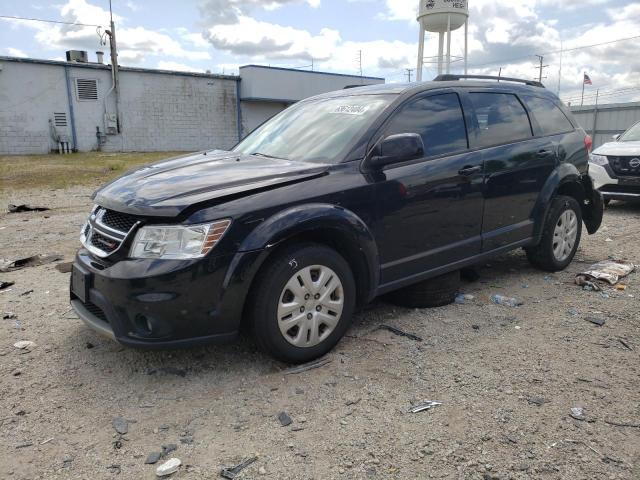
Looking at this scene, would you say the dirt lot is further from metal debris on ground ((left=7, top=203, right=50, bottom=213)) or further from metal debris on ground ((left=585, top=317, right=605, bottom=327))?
metal debris on ground ((left=7, top=203, right=50, bottom=213))

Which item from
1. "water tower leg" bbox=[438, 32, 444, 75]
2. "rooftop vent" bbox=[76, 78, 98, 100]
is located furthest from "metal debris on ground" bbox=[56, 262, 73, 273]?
"water tower leg" bbox=[438, 32, 444, 75]

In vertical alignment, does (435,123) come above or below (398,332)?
above

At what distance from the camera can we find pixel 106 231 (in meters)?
3.33

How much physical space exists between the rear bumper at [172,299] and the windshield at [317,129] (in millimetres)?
1161

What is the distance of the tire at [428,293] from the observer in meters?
4.43

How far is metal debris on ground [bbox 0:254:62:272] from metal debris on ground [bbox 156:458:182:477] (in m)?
4.13

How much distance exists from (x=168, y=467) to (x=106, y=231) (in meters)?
1.52

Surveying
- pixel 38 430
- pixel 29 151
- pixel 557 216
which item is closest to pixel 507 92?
pixel 557 216

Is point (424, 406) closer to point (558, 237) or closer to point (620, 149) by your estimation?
point (558, 237)

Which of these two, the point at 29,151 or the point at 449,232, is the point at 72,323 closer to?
the point at 449,232

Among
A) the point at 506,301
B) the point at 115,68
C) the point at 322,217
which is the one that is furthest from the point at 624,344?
the point at 115,68

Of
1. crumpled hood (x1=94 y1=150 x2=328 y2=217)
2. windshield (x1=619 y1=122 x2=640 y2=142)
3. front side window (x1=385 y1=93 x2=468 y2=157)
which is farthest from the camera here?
windshield (x1=619 y1=122 x2=640 y2=142)

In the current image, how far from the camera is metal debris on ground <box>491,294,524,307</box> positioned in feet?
15.2

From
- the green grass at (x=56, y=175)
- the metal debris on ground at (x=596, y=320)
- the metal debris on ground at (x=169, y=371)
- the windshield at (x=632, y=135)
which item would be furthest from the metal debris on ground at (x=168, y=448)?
the green grass at (x=56, y=175)
